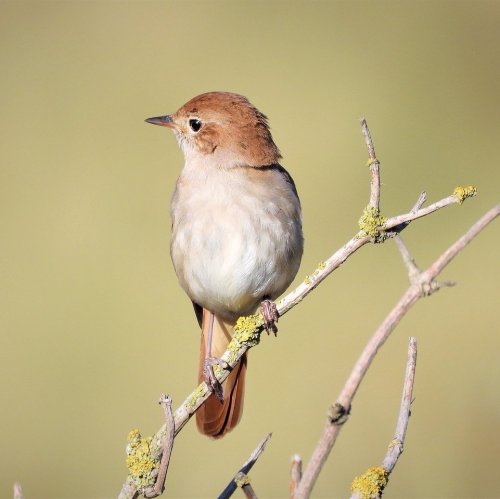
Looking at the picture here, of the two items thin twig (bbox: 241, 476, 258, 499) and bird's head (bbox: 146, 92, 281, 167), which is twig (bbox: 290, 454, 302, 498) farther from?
bird's head (bbox: 146, 92, 281, 167)

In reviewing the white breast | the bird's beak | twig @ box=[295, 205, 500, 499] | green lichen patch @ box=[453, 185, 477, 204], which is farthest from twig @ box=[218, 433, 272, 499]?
the bird's beak

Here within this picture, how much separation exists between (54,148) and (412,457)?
13.1ft

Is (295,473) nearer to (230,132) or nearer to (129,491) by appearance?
(129,491)

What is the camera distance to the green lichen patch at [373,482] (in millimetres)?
1720

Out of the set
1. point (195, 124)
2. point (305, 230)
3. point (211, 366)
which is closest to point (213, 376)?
point (211, 366)

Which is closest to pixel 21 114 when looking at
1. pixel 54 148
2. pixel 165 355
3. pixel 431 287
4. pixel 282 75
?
pixel 54 148

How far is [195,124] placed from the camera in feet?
12.1

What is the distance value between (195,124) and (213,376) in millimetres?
1295

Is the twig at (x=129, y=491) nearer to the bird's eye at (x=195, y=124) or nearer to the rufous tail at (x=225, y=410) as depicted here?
the rufous tail at (x=225, y=410)

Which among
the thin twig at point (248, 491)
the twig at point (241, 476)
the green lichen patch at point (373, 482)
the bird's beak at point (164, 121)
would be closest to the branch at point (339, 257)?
the twig at point (241, 476)

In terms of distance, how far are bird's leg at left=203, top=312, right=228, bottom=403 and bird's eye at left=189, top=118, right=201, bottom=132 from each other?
824mm

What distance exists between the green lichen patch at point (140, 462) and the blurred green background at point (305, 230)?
2362 millimetres

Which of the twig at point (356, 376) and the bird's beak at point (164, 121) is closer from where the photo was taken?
the twig at point (356, 376)

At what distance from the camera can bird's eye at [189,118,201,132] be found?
367 centimetres
